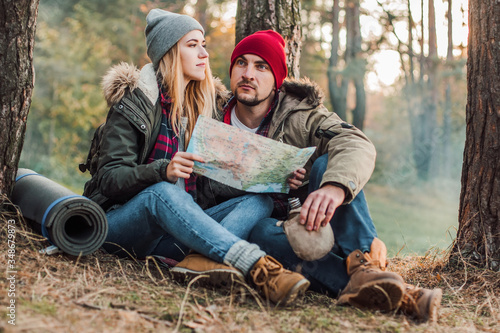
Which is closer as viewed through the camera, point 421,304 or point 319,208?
point 421,304

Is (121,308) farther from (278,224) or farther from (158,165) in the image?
(278,224)

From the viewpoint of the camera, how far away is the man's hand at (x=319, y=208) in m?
2.31

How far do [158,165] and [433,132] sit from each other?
16.5 meters

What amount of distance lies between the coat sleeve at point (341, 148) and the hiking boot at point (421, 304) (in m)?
0.56

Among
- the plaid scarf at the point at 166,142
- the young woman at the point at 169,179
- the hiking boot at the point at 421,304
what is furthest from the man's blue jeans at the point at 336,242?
the plaid scarf at the point at 166,142

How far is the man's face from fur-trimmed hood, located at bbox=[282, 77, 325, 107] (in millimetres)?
108

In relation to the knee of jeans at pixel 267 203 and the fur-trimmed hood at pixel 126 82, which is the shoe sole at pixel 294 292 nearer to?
the knee of jeans at pixel 267 203

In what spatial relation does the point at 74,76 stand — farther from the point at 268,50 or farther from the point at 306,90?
the point at 306,90

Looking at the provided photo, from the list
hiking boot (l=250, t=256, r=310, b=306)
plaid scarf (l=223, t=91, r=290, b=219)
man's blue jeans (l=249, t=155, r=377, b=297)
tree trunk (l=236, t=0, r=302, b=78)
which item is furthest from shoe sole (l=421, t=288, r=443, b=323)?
tree trunk (l=236, t=0, r=302, b=78)

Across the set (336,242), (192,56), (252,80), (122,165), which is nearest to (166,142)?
(122,165)

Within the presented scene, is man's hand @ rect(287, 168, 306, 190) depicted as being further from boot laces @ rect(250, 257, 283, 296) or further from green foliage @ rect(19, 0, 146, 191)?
green foliage @ rect(19, 0, 146, 191)

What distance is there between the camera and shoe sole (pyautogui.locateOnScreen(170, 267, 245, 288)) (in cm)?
225

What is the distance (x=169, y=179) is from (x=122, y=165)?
274 millimetres

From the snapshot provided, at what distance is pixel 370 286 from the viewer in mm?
2162
